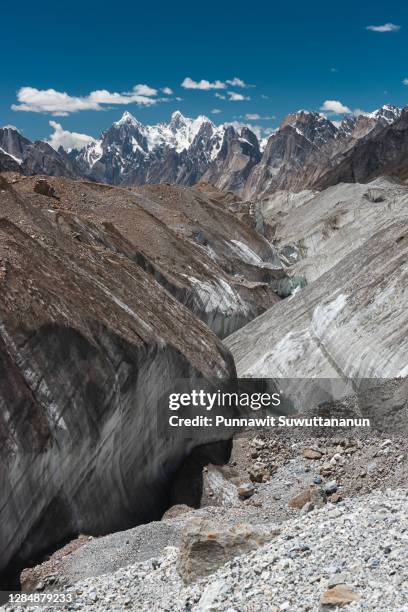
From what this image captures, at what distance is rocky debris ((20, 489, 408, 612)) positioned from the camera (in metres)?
9.39

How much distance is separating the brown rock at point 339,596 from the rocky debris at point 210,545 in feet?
9.95

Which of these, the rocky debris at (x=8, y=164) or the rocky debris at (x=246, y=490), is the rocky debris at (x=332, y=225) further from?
the rocky debris at (x=8, y=164)

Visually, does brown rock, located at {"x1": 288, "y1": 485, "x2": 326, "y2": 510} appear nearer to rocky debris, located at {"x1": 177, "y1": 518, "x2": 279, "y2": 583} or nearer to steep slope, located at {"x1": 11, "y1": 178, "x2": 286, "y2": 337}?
rocky debris, located at {"x1": 177, "y1": 518, "x2": 279, "y2": 583}

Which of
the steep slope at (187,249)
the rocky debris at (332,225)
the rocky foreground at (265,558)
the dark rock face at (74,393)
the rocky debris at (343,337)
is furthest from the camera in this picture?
the rocky debris at (332,225)

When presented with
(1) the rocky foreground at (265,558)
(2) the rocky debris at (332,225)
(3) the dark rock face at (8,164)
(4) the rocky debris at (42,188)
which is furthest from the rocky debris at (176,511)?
(3) the dark rock face at (8,164)

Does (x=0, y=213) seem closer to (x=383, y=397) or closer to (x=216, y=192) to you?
(x=383, y=397)

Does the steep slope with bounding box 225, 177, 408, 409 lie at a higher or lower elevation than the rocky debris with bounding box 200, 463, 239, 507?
higher

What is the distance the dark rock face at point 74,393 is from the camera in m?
14.0

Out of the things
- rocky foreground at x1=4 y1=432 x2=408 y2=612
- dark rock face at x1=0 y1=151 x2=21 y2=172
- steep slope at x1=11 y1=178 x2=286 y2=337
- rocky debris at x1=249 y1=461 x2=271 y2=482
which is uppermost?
dark rock face at x1=0 y1=151 x2=21 y2=172

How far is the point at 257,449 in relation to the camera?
2217 centimetres

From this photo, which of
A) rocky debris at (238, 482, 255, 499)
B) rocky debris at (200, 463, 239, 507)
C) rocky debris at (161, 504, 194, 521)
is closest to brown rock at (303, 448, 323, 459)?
rocky debris at (238, 482, 255, 499)

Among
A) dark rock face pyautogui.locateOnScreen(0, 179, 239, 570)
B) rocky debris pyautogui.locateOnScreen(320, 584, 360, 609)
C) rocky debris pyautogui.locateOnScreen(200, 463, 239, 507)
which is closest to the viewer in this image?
rocky debris pyautogui.locateOnScreen(320, 584, 360, 609)

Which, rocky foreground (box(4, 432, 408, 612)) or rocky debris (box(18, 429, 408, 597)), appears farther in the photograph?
rocky debris (box(18, 429, 408, 597))

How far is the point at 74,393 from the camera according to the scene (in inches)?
611
